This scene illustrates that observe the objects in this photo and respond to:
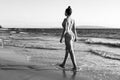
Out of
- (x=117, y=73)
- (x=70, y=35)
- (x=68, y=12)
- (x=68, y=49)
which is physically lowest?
(x=117, y=73)

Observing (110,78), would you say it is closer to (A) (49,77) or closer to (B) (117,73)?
(B) (117,73)

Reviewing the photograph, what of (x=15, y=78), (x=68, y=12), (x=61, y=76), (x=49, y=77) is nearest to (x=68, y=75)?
(x=61, y=76)

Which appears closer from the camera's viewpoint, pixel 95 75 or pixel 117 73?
pixel 95 75

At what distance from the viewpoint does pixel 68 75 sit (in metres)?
6.38

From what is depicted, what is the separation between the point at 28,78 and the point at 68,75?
1332 millimetres

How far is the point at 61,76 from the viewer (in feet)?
20.4

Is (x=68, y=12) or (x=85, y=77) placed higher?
(x=68, y=12)

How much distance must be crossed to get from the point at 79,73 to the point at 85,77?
0.56 metres

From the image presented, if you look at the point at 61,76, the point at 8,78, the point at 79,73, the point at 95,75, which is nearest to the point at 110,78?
the point at 95,75

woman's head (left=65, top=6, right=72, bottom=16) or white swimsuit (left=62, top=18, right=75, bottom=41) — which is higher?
woman's head (left=65, top=6, right=72, bottom=16)

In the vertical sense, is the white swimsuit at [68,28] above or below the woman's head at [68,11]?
below

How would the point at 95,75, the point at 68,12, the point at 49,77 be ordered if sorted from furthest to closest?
the point at 68,12 < the point at 95,75 < the point at 49,77

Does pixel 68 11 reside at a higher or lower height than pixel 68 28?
higher


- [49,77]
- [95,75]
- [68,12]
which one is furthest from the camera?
[68,12]
